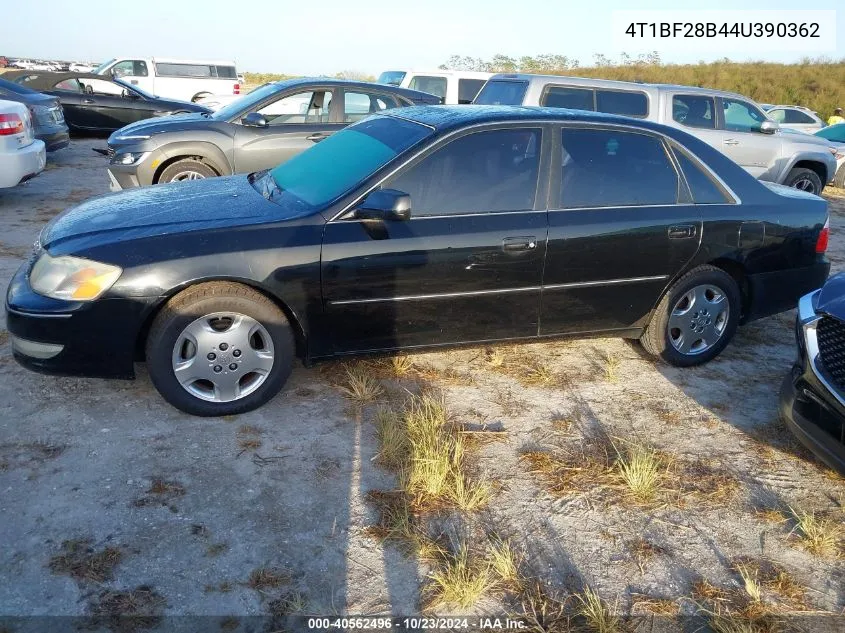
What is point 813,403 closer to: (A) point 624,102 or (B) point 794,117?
(A) point 624,102

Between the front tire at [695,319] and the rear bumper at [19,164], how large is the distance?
718 cm

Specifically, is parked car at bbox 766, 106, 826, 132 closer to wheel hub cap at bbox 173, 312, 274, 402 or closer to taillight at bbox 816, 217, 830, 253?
taillight at bbox 816, 217, 830, 253

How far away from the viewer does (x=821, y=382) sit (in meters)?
3.29

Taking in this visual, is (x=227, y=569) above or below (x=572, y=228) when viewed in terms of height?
Answer: below

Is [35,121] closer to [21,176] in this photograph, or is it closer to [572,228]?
[21,176]

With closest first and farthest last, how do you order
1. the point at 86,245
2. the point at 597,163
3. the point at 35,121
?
the point at 86,245 → the point at 597,163 → the point at 35,121

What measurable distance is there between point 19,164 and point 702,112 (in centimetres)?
891

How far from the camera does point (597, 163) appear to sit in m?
4.34

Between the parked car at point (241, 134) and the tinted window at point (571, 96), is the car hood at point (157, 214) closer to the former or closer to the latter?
the parked car at point (241, 134)

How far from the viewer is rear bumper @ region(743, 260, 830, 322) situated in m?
4.80

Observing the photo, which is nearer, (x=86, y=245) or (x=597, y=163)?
(x=86, y=245)

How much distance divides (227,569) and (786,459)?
288cm

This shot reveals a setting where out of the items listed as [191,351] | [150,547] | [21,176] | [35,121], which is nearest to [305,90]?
[21,176]

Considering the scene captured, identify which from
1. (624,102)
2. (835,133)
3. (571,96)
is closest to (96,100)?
(571,96)
